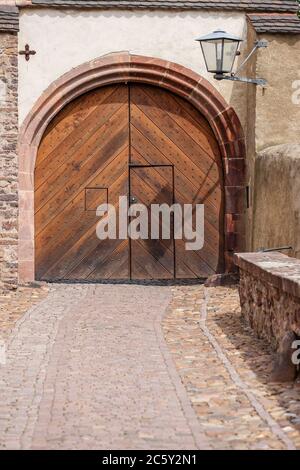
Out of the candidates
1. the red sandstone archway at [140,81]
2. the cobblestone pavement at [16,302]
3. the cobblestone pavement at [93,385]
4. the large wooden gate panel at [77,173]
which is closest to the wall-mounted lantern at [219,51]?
the red sandstone archway at [140,81]

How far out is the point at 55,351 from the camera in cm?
773

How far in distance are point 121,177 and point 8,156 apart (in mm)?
1440

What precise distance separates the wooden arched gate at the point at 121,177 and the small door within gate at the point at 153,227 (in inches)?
0.5

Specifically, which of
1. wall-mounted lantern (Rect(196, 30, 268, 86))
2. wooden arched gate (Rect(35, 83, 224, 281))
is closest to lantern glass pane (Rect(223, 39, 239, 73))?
wall-mounted lantern (Rect(196, 30, 268, 86))

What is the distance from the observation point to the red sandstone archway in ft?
41.4

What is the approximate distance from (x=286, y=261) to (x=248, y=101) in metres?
4.66

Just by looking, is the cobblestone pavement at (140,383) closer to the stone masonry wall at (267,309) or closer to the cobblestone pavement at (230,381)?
the cobblestone pavement at (230,381)

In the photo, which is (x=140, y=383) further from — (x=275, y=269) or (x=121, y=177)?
(x=121, y=177)

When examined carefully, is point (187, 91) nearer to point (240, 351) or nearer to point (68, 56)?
point (68, 56)

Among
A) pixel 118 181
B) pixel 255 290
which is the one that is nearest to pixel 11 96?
pixel 118 181

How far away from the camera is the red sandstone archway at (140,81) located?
1261 cm

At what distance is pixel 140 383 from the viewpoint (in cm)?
661

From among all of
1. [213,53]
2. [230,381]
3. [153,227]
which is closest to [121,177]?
[153,227]

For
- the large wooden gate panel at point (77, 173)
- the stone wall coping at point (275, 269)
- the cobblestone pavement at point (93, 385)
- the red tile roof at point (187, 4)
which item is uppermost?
the red tile roof at point (187, 4)
